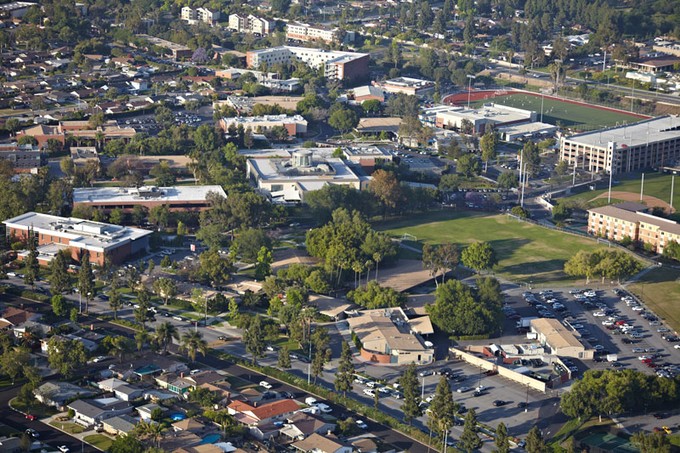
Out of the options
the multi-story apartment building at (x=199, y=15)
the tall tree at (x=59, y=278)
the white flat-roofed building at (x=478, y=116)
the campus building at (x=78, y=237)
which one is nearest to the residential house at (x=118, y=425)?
the tall tree at (x=59, y=278)

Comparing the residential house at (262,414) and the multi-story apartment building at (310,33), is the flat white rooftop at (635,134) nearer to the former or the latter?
the multi-story apartment building at (310,33)

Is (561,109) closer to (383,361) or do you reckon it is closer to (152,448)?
(383,361)

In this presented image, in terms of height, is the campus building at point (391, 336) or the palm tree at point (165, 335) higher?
the palm tree at point (165, 335)

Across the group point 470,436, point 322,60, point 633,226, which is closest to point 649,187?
point 633,226

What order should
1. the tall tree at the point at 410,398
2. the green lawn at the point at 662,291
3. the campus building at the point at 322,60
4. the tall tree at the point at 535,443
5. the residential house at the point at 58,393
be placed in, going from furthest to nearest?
the campus building at the point at 322,60
the green lawn at the point at 662,291
the residential house at the point at 58,393
the tall tree at the point at 410,398
the tall tree at the point at 535,443

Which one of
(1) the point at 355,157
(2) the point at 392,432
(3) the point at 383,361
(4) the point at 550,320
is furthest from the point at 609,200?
(2) the point at 392,432

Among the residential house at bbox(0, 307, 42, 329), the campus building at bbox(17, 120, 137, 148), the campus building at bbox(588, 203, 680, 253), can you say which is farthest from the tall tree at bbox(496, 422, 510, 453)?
the campus building at bbox(17, 120, 137, 148)

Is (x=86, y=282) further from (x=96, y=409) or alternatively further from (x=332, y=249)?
(x=332, y=249)
